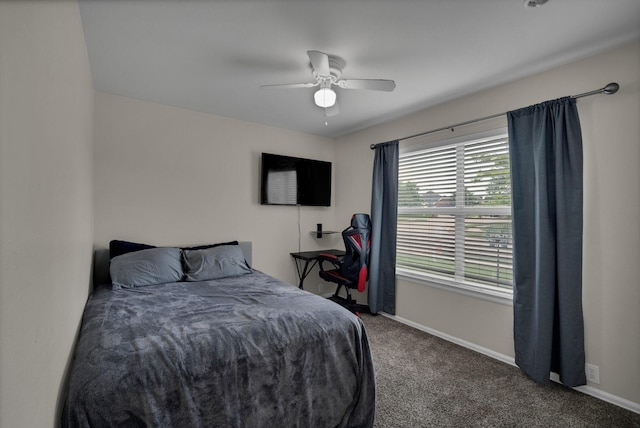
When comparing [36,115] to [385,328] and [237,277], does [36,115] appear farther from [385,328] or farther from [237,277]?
[385,328]

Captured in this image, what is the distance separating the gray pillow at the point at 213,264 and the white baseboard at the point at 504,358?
1961 mm

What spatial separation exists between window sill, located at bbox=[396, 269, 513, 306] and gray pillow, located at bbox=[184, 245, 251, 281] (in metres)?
1.89

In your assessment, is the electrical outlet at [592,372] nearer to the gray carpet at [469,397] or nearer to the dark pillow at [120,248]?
the gray carpet at [469,397]

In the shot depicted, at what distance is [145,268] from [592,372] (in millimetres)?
3723

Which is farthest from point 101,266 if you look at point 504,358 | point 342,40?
point 504,358

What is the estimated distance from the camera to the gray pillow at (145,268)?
2623mm

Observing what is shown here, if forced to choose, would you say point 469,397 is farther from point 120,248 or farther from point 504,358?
point 120,248

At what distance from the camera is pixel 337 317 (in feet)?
6.28

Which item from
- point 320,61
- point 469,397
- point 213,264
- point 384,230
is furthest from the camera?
point 384,230

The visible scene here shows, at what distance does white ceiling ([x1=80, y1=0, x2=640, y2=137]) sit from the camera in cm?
175

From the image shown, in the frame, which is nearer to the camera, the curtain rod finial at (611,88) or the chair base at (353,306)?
the curtain rod finial at (611,88)

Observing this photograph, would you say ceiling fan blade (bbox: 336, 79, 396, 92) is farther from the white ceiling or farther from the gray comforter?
the gray comforter

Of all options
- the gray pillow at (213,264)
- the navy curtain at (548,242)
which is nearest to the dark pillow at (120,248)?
the gray pillow at (213,264)

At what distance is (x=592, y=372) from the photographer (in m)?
2.15
